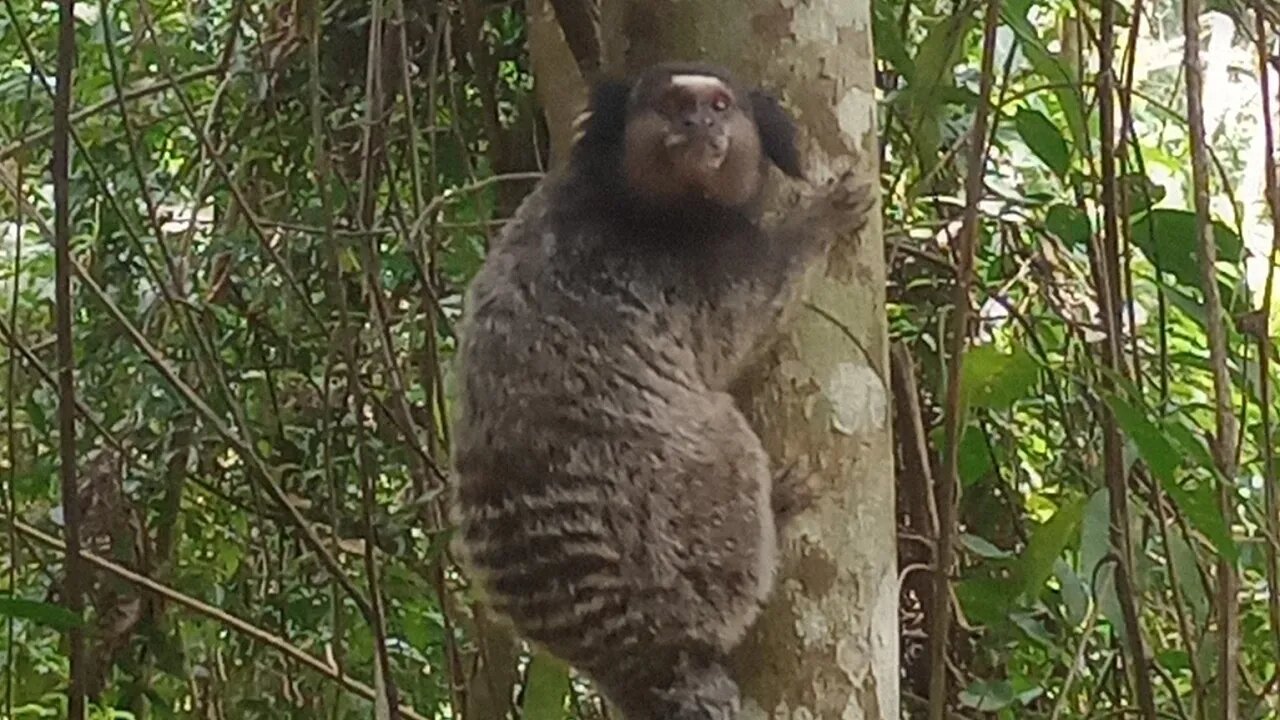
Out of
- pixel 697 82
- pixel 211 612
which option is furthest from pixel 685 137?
pixel 211 612

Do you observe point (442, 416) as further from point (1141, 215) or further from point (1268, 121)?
point (1268, 121)

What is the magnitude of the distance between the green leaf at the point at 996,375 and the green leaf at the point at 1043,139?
19 cm

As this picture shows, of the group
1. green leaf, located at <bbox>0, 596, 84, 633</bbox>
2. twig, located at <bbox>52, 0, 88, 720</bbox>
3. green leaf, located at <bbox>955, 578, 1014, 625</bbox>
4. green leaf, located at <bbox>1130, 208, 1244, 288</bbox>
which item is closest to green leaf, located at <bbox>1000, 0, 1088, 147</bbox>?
green leaf, located at <bbox>1130, 208, 1244, 288</bbox>

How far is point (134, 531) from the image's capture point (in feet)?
7.66

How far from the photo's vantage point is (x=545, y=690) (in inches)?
67.8

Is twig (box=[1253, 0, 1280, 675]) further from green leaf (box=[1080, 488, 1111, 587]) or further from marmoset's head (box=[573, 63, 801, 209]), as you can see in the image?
marmoset's head (box=[573, 63, 801, 209])

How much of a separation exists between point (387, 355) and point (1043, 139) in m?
0.77

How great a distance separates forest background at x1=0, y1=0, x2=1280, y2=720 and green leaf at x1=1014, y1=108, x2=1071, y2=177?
0.11ft

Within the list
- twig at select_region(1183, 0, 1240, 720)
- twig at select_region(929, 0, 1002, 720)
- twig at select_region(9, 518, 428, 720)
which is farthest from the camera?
twig at select_region(9, 518, 428, 720)

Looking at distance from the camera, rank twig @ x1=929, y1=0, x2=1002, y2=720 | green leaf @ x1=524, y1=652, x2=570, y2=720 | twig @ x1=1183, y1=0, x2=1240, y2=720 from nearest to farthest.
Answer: twig @ x1=929, y1=0, x2=1002, y2=720 → twig @ x1=1183, y1=0, x2=1240, y2=720 → green leaf @ x1=524, y1=652, x2=570, y2=720

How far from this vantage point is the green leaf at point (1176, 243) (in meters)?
1.62

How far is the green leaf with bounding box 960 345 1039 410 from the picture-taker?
154cm

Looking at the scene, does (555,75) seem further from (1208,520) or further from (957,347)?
(1208,520)

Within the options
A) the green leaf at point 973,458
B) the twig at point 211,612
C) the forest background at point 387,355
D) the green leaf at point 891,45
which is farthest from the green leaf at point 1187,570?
the twig at point 211,612
